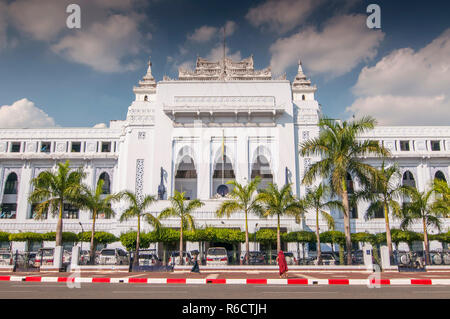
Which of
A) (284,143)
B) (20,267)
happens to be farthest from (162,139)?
(20,267)

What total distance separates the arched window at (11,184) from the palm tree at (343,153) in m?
37.8

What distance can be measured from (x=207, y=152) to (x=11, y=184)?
24979mm

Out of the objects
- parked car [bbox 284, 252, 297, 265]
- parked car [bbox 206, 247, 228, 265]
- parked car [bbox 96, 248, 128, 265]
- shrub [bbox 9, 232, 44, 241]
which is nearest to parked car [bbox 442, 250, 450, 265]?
parked car [bbox 284, 252, 297, 265]

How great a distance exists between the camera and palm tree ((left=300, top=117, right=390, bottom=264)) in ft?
72.5

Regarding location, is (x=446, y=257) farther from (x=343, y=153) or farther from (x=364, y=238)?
(x=343, y=153)

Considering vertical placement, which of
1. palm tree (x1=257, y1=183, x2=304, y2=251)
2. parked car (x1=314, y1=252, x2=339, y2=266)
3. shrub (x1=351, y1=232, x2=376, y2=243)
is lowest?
parked car (x1=314, y1=252, x2=339, y2=266)

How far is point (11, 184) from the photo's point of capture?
45.1 meters

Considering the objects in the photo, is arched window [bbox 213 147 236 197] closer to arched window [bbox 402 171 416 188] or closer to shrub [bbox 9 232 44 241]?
shrub [bbox 9 232 44 241]

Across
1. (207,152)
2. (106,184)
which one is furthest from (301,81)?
(106,184)

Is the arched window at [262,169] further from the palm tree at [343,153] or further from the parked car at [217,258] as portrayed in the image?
the palm tree at [343,153]

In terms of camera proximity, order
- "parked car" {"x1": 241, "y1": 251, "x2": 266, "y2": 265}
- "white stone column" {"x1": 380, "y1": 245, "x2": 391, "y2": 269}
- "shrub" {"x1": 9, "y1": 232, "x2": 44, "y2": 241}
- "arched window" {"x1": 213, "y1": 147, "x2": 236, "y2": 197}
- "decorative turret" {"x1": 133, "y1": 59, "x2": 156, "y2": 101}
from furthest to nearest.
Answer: "decorative turret" {"x1": 133, "y1": 59, "x2": 156, "y2": 101} → "arched window" {"x1": 213, "y1": 147, "x2": 236, "y2": 197} → "shrub" {"x1": 9, "y1": 232, "x2": 44, "y2": 241} → "parked car" {"x1": 241, "y1": 251, "x2": 266, "y2": 265} → "white stone column" {"x1": 380, "y1": 245, "x2": 391, "y2": 269}

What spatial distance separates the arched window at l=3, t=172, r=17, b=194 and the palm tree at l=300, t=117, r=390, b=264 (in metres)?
37.8

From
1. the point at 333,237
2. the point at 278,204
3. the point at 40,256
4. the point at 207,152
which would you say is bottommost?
the point at 40,256
